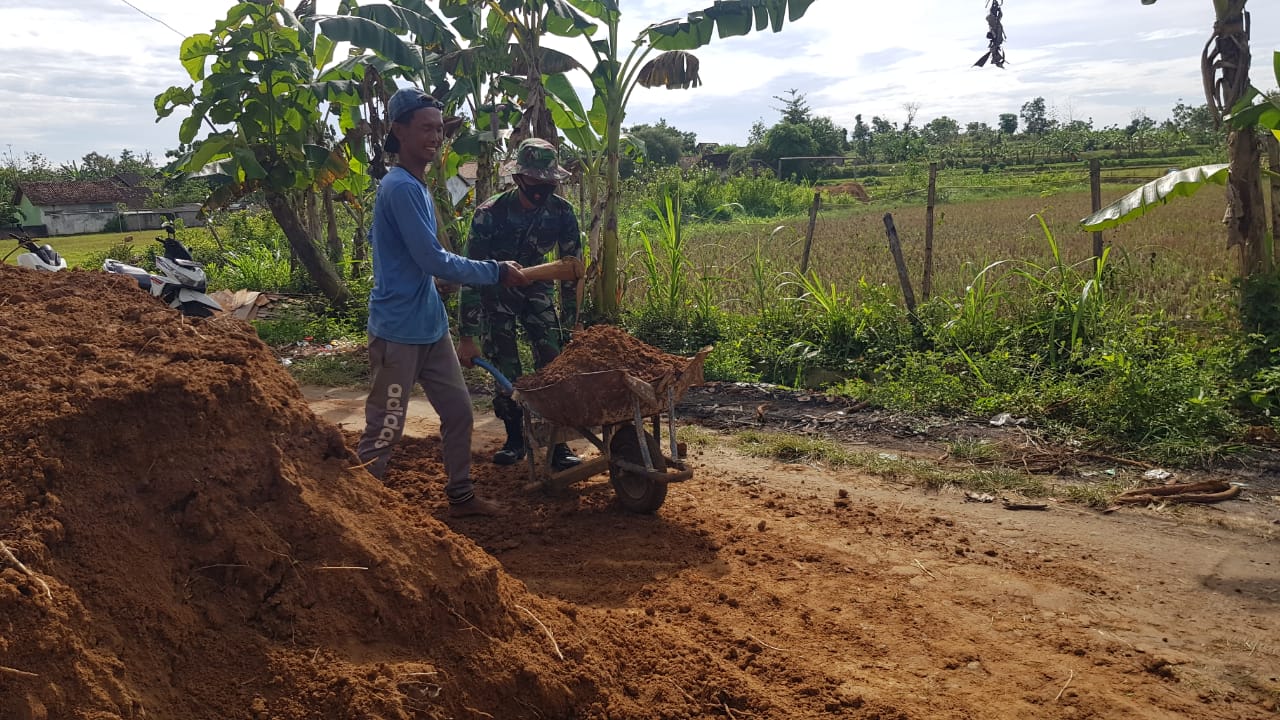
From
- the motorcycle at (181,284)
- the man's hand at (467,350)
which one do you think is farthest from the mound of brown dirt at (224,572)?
the motorcycle at (181,284)

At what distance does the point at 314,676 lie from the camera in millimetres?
2277

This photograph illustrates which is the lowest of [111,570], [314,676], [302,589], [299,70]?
[314,676]

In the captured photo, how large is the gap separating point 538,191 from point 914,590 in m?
2.92

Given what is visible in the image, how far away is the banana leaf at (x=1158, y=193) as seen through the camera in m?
5.93

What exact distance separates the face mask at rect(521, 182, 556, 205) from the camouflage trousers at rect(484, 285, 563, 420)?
58 centimetres

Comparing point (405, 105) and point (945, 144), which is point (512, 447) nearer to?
point (405, 105)

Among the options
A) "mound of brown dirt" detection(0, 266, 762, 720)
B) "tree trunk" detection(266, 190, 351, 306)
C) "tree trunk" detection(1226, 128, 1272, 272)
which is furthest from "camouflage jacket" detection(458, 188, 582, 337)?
"tree trunk" detection(266, 190, 351, 306)

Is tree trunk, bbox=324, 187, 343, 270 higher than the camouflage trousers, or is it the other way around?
tree trunk, bbox=324, 187, 343, 270

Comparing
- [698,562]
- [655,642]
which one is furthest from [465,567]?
[698,562]

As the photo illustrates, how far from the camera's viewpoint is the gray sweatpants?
4.05 m

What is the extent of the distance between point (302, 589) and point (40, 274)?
6.49 feet

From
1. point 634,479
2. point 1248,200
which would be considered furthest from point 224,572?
point 1248,200

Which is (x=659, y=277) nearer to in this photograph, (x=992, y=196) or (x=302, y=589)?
(x=302, y=589)

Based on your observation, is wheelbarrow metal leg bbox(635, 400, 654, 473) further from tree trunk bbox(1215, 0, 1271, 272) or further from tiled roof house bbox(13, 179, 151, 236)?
tiled roof house bbox(13, 179, 151, 236)
